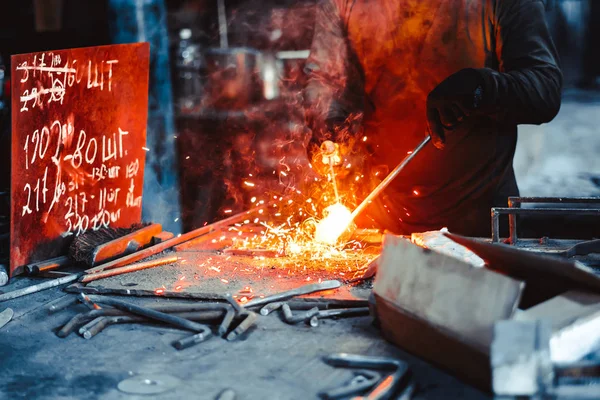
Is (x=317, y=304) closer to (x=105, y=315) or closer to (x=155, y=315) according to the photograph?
(x=155, y=315)

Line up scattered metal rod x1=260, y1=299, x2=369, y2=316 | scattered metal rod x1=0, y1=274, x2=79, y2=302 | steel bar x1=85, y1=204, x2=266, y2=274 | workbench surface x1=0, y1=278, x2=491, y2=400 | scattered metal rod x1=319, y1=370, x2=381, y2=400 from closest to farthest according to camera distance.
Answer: scattered metal rod x1=319, y1=370, x2=381, y2=400, workbench surface x1=0, y1=278, x2=491, y2=400, scattered metal rod x1=260, y1=299, x2=369, y2=316, scattered metal rod x1=0, y1=274, x2=79, y2=302, steel bar x1=85, y1=204, x2=266, y2=274

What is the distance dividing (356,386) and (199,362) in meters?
0.67

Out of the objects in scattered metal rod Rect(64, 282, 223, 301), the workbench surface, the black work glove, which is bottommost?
the workbench surface

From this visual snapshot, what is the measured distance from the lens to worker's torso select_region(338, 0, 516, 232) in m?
4.15

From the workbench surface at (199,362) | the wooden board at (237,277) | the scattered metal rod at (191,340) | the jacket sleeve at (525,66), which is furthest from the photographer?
the jacket sleeve at (525,66)

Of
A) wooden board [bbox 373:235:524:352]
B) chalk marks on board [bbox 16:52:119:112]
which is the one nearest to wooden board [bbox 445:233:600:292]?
wooden board [bbox 373:235:524:352]

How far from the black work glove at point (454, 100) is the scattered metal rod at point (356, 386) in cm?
195

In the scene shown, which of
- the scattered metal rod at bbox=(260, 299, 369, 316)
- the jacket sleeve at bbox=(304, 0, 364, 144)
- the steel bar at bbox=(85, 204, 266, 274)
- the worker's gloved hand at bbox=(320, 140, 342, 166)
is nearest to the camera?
the scattered metal rod at bbox=(260, 299, 369, 316)

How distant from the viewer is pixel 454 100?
11.4ft

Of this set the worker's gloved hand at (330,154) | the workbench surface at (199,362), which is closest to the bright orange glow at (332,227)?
the worker's gloved hand at (330,154)

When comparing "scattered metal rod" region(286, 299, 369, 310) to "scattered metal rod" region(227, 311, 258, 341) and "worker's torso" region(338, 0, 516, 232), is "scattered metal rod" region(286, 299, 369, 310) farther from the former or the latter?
"worker's torso" region(338, 0, 516, 232)

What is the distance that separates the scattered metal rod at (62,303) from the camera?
299 cm

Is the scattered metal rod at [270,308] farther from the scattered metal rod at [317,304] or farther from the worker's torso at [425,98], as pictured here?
the worker's torso at [425,98]

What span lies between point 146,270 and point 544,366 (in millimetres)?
2515
